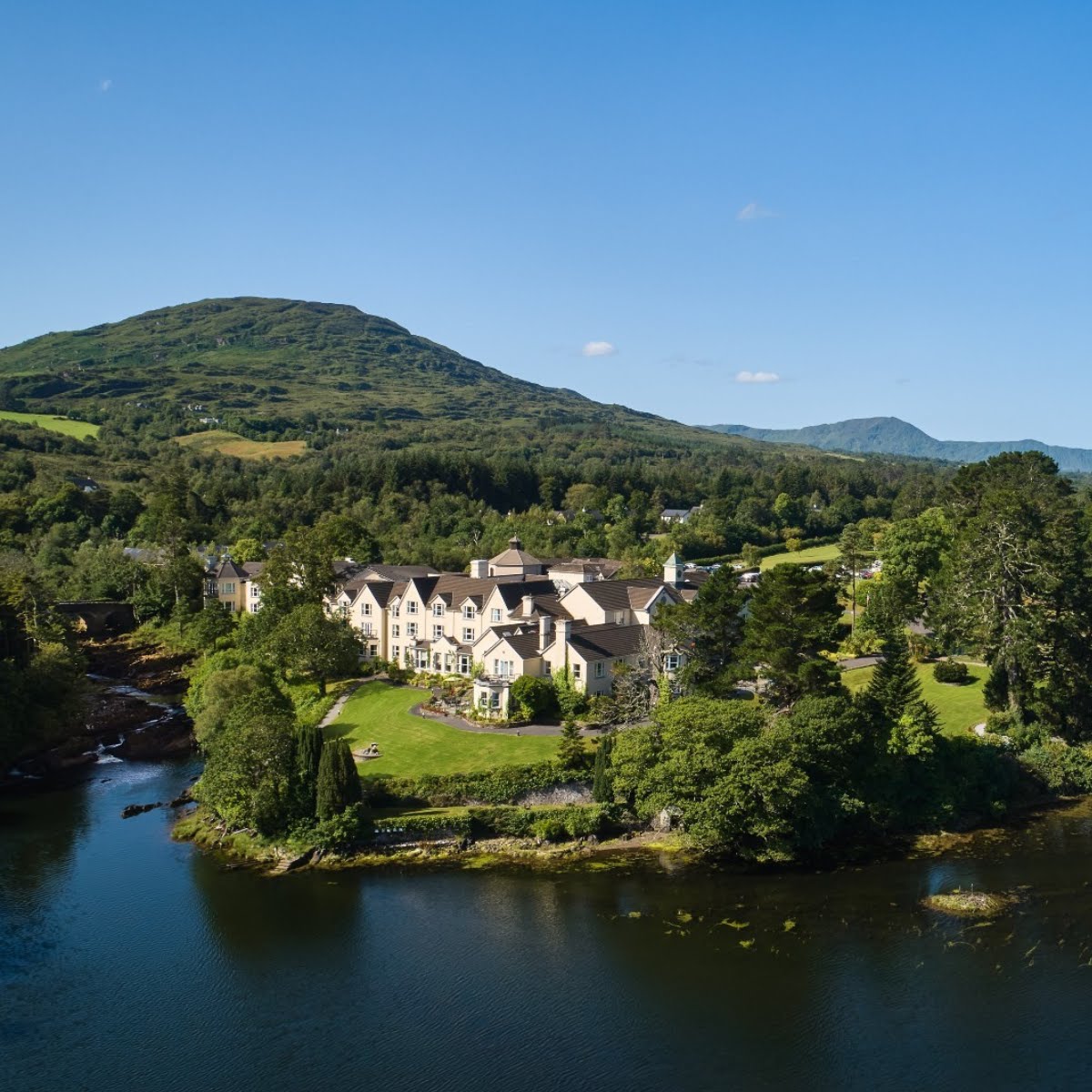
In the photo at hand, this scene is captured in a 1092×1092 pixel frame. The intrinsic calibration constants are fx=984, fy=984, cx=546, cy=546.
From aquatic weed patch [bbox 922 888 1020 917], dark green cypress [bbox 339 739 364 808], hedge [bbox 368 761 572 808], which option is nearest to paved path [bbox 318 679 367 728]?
hedge [bbox 368 761 572 808]

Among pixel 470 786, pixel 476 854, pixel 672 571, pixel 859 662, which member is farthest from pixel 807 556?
pixel 476 854

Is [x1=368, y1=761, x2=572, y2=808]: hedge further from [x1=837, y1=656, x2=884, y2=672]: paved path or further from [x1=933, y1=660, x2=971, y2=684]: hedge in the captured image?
[x1=933, y1=660, x2=971, y2=684]: hedge

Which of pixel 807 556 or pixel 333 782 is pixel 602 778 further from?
pixel 807 556

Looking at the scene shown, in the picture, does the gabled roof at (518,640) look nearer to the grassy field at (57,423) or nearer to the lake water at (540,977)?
the lake water at (540,977)

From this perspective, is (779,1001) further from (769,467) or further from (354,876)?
(769,467)

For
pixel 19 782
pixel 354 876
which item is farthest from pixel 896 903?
pixel 19 782

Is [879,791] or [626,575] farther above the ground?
[626,575]
